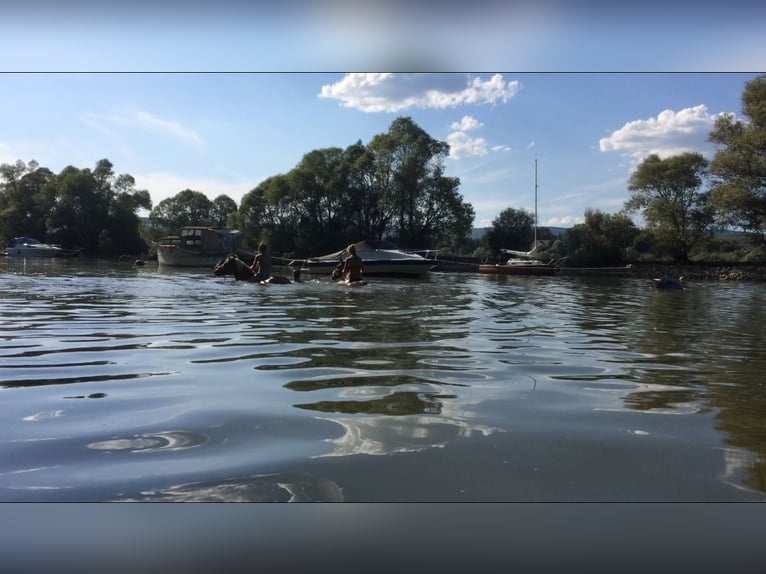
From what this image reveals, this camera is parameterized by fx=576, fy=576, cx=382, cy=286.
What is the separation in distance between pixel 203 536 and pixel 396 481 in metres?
0.92

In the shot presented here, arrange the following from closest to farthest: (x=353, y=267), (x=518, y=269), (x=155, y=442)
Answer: (x=155, y=442) < (x=353, y=267) < (x=518, y=269)

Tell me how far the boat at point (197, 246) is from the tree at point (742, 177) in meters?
22.8

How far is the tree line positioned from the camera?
21953mm

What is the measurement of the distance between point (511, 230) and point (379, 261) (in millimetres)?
Answer: 25572

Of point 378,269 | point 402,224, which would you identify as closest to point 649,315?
point 402,224

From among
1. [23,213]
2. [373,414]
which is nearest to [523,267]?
[23,213]

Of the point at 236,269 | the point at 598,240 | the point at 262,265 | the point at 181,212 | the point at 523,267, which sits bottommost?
the point at 523,267

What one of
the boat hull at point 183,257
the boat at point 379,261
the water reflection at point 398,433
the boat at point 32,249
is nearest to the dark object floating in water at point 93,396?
the water reflection at point 398,433

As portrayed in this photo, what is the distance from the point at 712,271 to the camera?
30.7 m

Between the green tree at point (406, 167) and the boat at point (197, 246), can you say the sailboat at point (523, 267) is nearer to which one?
the boat at point (197, 246)

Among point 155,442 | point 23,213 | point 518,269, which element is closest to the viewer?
point 155,442

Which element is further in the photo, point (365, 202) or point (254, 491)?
point (365, 202)

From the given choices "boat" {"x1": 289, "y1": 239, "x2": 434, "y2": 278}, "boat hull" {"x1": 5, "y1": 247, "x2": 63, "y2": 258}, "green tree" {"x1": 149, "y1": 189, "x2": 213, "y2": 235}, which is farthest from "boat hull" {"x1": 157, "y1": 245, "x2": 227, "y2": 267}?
"boat" {"x1": 289, "y1": 239, "x2": 434, "y2": 278}

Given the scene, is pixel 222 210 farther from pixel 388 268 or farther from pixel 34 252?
pixel 34 252
